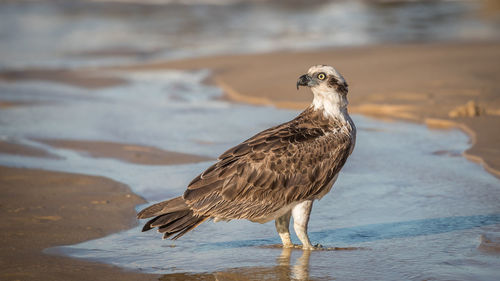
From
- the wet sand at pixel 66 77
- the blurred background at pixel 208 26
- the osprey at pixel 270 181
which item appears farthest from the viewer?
the blurred background at pixel 208 26

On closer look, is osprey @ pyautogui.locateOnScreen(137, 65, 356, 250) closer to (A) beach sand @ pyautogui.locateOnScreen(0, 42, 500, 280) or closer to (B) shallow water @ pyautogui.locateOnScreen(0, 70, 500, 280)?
(B) shallow water @ pyautogui.locateOnScreen(0, 70, 500, 280)

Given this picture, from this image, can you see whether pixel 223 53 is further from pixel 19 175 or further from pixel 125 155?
pixel 19 175

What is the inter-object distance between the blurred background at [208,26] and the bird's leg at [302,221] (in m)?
14.9

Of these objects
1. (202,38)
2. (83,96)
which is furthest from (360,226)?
(202,38)

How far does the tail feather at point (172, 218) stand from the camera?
6.10m

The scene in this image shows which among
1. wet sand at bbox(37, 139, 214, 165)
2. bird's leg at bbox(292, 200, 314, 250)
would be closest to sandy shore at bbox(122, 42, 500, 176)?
bird's leg at bbox(292, 200, 314, 250)

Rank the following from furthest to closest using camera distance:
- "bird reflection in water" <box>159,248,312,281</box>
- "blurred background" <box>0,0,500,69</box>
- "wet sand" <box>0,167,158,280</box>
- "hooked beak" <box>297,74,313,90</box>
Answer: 1. "blurred background" <box>0,0,500,69</box>
2. "hooked beak" <box>297,74,313,90</box>
3. "wet sand" <box>0,167,158,280</box>
4. "bird reflection in water" <box>159,248,312,281</box>

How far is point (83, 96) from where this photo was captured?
15289 mm

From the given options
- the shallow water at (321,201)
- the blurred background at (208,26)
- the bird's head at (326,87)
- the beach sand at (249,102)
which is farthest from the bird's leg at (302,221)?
the blurred background at (208,26)

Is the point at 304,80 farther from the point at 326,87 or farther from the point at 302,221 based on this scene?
the point at 302,221

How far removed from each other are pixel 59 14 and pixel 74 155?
2744 cm

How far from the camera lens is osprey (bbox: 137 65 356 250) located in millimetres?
6262

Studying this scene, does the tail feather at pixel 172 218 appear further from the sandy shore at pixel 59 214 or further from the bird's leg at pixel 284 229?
the bird's leg at pixel 284 229

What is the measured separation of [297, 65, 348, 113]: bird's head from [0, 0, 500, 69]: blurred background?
1436 centimetres
